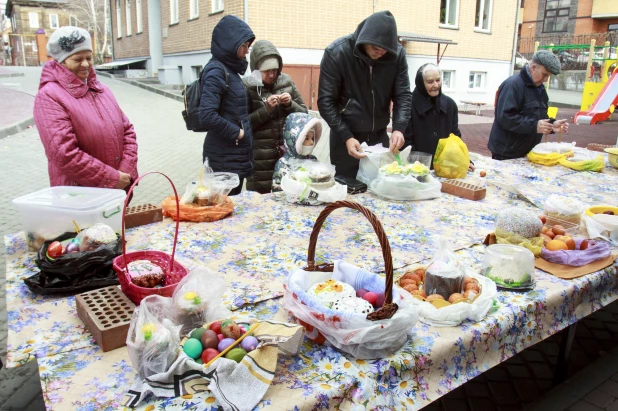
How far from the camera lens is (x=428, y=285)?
170 cm

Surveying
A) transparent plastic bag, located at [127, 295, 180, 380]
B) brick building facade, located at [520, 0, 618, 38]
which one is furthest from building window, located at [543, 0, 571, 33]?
transparent plastic bag, located at [127, 295, 180, 380]

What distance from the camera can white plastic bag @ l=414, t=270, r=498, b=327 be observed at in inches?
61.0

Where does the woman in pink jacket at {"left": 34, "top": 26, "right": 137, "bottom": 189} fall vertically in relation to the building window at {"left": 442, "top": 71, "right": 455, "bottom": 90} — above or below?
below

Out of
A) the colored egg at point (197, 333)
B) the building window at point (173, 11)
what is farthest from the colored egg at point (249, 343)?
the building window at point (173, 11)

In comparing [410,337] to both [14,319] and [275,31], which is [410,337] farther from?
[275,31]

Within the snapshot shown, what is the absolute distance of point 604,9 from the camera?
24.6 metres

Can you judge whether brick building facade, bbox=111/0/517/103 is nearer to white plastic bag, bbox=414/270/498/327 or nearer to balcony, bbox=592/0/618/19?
white plastic bag, bbox=414/270/498/327

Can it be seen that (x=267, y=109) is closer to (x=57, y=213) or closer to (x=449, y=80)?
(x=57, y=213)

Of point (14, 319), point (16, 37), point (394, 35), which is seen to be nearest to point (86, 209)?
point (14, 319)

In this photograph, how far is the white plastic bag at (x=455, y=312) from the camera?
1549 millimetres

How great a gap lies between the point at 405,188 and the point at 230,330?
1.82 m

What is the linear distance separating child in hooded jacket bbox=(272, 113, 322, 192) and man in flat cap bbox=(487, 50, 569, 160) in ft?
5.68

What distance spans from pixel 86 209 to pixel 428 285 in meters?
1.40

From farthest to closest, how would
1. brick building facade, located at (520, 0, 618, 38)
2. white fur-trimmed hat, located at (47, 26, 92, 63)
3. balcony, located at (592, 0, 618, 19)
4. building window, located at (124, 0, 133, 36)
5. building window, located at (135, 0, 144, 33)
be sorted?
brick building facade, located at (520, 0, 618, 38)
balcony, located at (592, 0, 618, 19)
building window, located at (124, 0, 133, 36)
building window, located at (135, 0, 144, 33)
white fur-trimmed hat, located at (47, 26, 92, 63)
